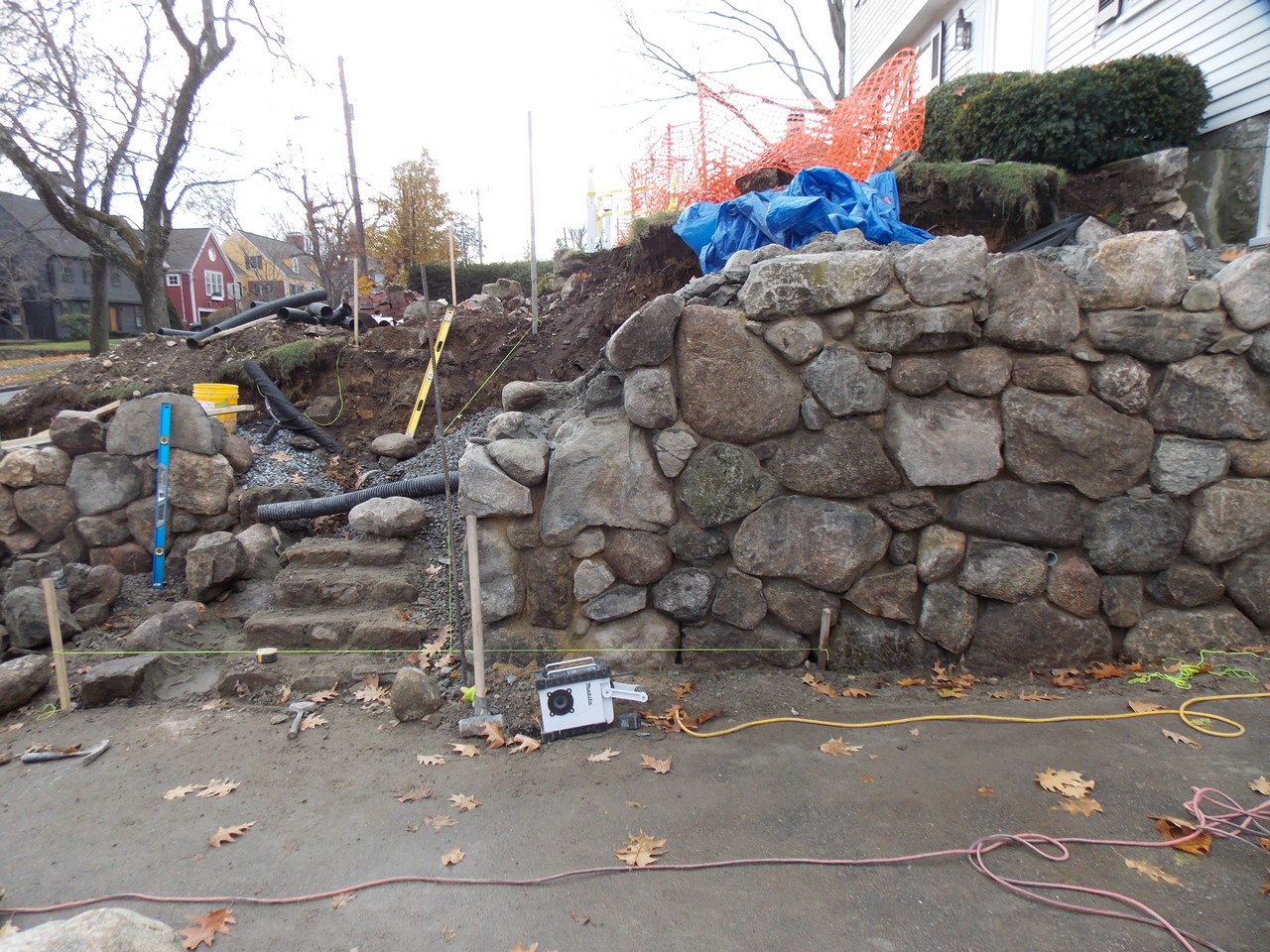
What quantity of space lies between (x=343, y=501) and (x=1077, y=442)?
545 cm

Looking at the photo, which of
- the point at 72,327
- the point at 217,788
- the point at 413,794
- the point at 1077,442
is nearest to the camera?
the point at 413,794

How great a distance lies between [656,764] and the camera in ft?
11.3

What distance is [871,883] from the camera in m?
2.62

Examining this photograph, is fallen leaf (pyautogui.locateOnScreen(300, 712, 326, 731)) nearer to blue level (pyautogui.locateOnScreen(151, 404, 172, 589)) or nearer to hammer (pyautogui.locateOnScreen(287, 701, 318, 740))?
hammer (pyautogui.locateOnScreen(287, 701, 318, 740))

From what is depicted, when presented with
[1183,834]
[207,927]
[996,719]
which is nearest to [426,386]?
[207,927]

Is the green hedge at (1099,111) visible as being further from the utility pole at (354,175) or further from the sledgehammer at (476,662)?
the utility pole at (354,175)

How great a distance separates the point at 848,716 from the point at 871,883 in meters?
1.20

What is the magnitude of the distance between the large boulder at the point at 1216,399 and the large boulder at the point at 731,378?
6.32 feet

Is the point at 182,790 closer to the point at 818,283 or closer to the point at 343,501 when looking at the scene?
the point at 343,501

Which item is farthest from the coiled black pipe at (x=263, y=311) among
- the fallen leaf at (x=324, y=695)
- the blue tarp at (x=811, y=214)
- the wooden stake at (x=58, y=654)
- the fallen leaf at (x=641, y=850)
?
the fallen leaf at (x=641, y=850)

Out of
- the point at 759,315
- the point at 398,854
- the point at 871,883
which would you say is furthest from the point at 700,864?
the point at 759,315

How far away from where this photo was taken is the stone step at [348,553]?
18.8 ft

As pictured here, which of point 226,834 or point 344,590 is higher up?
point 344,590

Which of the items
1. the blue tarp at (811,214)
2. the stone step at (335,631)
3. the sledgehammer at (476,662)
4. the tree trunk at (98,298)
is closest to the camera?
the sledgehammer at (476,662)
